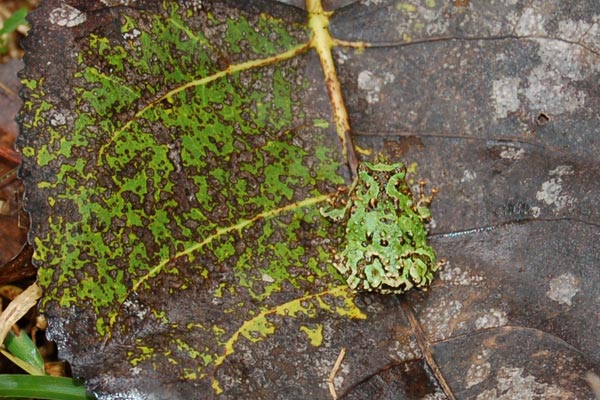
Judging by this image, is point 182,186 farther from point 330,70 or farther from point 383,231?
point 383,231

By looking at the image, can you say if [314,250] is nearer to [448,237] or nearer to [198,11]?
[448,237]

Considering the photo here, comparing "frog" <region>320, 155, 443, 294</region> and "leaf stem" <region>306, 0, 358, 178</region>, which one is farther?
"leaf stem" <region>306, 0, 358, 178</region>

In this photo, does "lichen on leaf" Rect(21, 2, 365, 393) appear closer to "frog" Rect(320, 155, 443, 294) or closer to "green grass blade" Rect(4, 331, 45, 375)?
"frog" Rect(320, 155, 443, 294)

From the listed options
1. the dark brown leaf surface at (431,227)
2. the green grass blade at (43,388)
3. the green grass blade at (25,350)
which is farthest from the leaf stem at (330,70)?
the green grass blade at (25,350)

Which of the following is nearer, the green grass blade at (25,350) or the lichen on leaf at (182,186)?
the lichen on leaf at (182,186)

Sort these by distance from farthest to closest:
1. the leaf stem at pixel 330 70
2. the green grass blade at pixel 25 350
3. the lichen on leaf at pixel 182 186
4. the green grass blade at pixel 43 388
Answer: the green grass blade at pixel 25 350, the green grass blade at pixel 43 388, the leaf stem at pixel 330 70, the lichen on leaf at pixel 182 186

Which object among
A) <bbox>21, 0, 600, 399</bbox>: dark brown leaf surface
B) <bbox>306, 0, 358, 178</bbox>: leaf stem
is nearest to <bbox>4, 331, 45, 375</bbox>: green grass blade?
<bbox>21, 0, 600, 399</bbox>: dark brown leaf surface

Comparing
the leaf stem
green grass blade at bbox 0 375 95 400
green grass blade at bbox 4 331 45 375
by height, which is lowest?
green grass blade at bbox 0 375 95 400

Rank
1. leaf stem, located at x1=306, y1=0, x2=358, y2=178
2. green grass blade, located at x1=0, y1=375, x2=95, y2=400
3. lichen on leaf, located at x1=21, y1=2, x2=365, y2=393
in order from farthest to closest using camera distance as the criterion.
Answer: green grass blade, located at x1=0, y1=375, x2=95, y2=400, leaf stem, located at x1=306, y1=0, x2=358, y2=178, lichen on leaf, located at x1=21, y1=2, x2=365, y2=393

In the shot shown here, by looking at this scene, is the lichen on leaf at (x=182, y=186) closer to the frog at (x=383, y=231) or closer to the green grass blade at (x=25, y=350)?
the frog at (x=383, y=231)

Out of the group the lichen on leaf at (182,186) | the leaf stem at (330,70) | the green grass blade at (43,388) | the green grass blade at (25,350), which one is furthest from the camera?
the green grass blade at (25,350)
